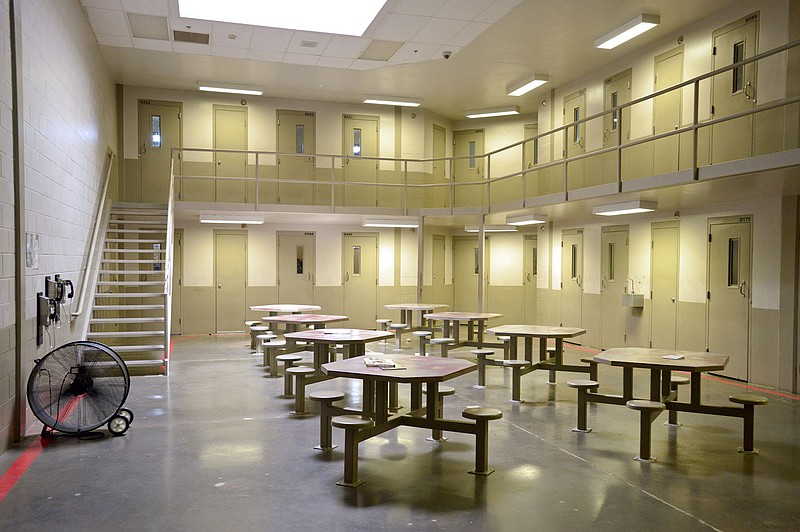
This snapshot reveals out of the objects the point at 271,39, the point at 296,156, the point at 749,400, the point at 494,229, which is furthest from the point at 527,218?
the point at 749,400

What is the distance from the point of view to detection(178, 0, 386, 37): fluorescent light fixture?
9516 mm

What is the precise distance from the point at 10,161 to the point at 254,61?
710 centimetres

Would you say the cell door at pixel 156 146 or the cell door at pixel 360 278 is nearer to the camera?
Answer: the cell door at pixel 156 146

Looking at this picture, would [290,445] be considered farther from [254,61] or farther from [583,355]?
[254,61]

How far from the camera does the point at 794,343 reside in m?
7.96

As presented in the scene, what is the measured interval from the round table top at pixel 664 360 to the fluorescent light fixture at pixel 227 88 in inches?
406

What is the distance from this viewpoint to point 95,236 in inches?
387

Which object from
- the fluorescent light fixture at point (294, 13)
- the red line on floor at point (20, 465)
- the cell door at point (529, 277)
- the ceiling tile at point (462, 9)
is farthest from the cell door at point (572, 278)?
the red line on floor at point (20, 465)

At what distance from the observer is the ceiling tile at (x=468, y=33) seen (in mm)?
9961

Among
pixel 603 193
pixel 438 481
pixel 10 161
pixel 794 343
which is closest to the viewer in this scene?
pixel 438 481

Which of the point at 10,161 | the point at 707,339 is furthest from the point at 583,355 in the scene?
the point at 10,161

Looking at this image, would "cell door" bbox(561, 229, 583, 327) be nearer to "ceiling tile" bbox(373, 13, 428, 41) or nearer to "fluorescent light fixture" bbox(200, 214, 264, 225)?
"ceiling tile" bbox(373, 13, 428, 41)

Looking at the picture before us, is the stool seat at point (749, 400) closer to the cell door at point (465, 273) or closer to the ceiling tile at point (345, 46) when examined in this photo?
the ceiling tile at point (345, 46)

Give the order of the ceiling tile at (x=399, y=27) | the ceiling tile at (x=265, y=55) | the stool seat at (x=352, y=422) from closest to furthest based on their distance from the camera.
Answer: the stool seat at (x=352, y=422) → the ceiling tile at (x=399, y=27) → the ceiling tile at (x=265, y=55)
